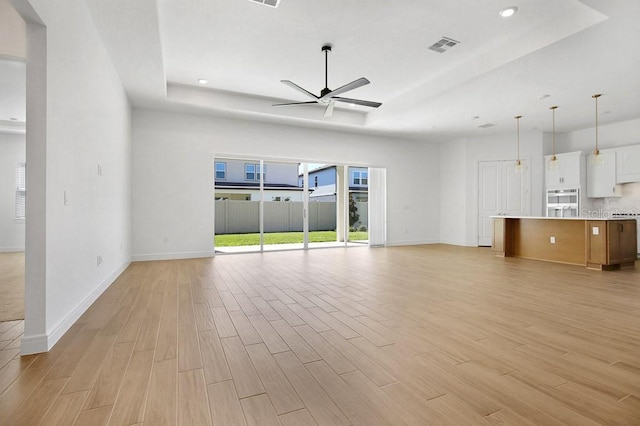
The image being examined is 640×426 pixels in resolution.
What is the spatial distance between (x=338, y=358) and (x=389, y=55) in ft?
14.1

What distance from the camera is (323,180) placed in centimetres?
922

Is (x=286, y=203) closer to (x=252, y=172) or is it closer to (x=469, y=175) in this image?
(x=252, y=172)

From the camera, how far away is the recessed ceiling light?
3.52 metres

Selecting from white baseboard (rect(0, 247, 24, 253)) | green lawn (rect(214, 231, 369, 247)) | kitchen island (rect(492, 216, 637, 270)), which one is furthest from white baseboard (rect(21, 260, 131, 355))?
kitchen island (rect(492, 216, 637, 270))

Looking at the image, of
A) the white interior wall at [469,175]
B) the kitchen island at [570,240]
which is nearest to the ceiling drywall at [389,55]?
the white interior wall at [469,175]

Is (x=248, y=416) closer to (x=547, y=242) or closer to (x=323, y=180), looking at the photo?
(x=547, y=242)

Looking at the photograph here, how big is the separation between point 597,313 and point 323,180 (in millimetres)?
6898

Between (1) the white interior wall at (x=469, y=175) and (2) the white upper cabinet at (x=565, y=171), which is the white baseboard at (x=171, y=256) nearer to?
(1) the white interior wall at (x=469, y=175)

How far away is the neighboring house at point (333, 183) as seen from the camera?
8.89 m

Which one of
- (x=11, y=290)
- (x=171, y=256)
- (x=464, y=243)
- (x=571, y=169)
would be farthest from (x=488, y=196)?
(x=11, y=290)

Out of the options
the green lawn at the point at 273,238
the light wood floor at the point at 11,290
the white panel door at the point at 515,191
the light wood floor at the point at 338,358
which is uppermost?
Result: the white panel door at the point at 515,191

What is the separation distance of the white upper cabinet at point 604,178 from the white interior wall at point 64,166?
9339mm

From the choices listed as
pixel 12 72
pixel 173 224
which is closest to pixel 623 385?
pixel 173 224

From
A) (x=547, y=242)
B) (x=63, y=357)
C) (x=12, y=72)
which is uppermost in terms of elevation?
(x=12, y=72)
